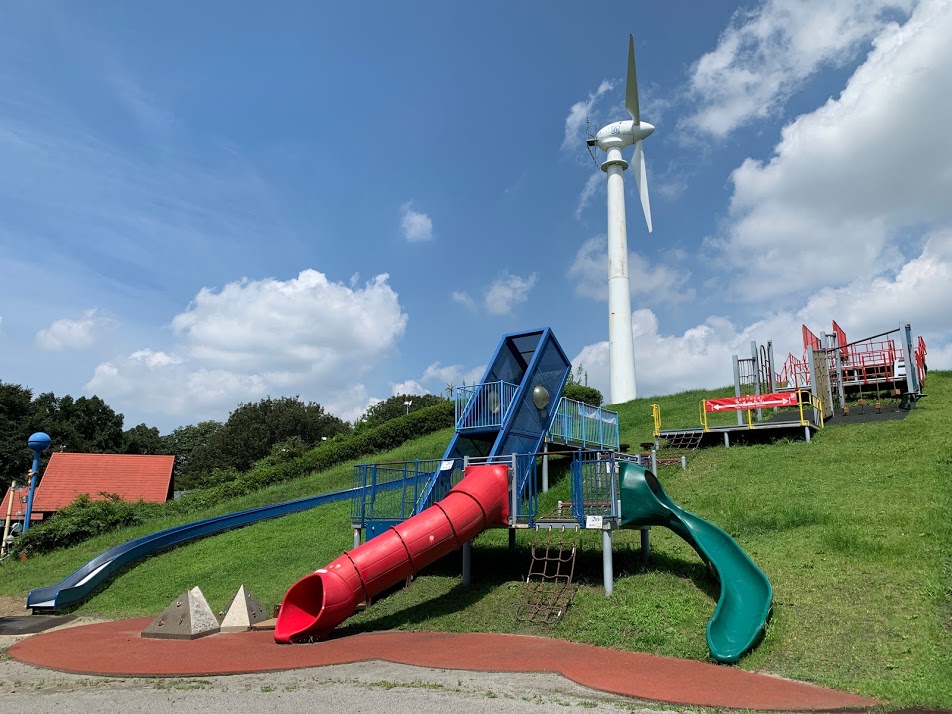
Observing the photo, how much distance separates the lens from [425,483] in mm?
15406

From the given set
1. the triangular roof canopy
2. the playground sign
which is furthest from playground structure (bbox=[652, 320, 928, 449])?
the triangular roof canopy

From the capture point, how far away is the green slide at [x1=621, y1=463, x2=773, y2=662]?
903cm

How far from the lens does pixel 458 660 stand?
9.15 m

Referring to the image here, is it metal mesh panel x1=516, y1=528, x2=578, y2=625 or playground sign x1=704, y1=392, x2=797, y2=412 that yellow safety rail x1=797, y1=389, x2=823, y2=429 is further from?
metal mesh panel x1=516, y1=528, x2=578, y2=625

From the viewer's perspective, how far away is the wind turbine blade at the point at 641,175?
4107 cm

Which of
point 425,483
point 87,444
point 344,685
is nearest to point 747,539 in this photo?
point 425,483

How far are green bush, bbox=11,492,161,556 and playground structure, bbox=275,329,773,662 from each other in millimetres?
15590

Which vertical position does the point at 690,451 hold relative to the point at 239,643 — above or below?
above

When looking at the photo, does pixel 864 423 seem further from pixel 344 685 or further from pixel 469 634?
pixel 344 685

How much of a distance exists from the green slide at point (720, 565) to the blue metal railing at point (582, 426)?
18.3 ft

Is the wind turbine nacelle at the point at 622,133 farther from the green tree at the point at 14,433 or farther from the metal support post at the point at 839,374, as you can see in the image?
the green tree at the point at 14,433

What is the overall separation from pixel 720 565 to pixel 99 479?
3634 centimetres

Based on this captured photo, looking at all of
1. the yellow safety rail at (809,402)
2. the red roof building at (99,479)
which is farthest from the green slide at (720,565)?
the red roof building at (99,479)

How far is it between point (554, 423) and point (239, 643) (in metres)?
9.62
